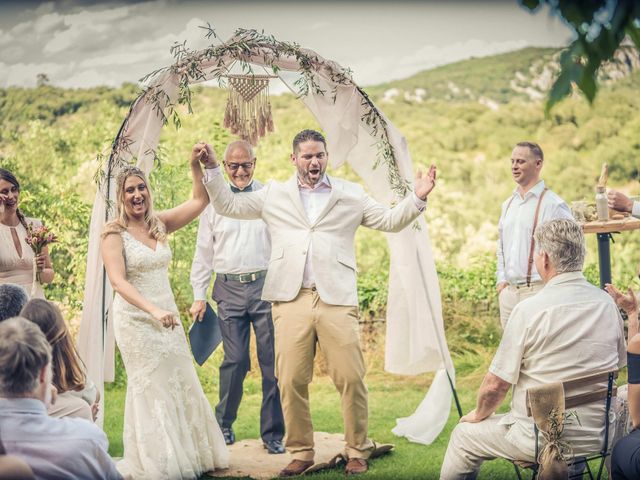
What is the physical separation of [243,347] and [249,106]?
154 cm

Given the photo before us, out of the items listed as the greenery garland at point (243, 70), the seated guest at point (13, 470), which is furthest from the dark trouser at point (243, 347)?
the seated guest at point (13, 470)

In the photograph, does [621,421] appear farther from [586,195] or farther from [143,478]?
[586,195]

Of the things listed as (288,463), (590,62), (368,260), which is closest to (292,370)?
(288,463)

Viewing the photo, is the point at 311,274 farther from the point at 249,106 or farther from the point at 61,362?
the point at 61,362

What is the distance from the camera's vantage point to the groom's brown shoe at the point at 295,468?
17.6 ft

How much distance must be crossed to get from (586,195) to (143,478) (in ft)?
34.5

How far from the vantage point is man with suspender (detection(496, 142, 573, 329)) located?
6230mm

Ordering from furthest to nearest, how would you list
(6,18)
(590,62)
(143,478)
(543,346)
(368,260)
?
(6,18) < (368,260) < (143,478) < (543,346) < (590,62)

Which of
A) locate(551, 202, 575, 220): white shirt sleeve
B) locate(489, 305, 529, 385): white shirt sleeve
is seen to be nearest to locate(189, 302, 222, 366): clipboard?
locate(551, 202, 575, 220): white shirt sleeve

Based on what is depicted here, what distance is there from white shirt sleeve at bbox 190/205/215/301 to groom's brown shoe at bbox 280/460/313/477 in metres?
1.34

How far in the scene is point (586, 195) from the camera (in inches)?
559

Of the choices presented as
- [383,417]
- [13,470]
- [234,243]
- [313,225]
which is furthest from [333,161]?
[13,470]

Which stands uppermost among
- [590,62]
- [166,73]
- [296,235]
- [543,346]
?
A: [166,73]

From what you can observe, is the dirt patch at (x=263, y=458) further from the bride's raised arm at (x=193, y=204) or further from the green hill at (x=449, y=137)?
the green hill at (x=449, y=137)
